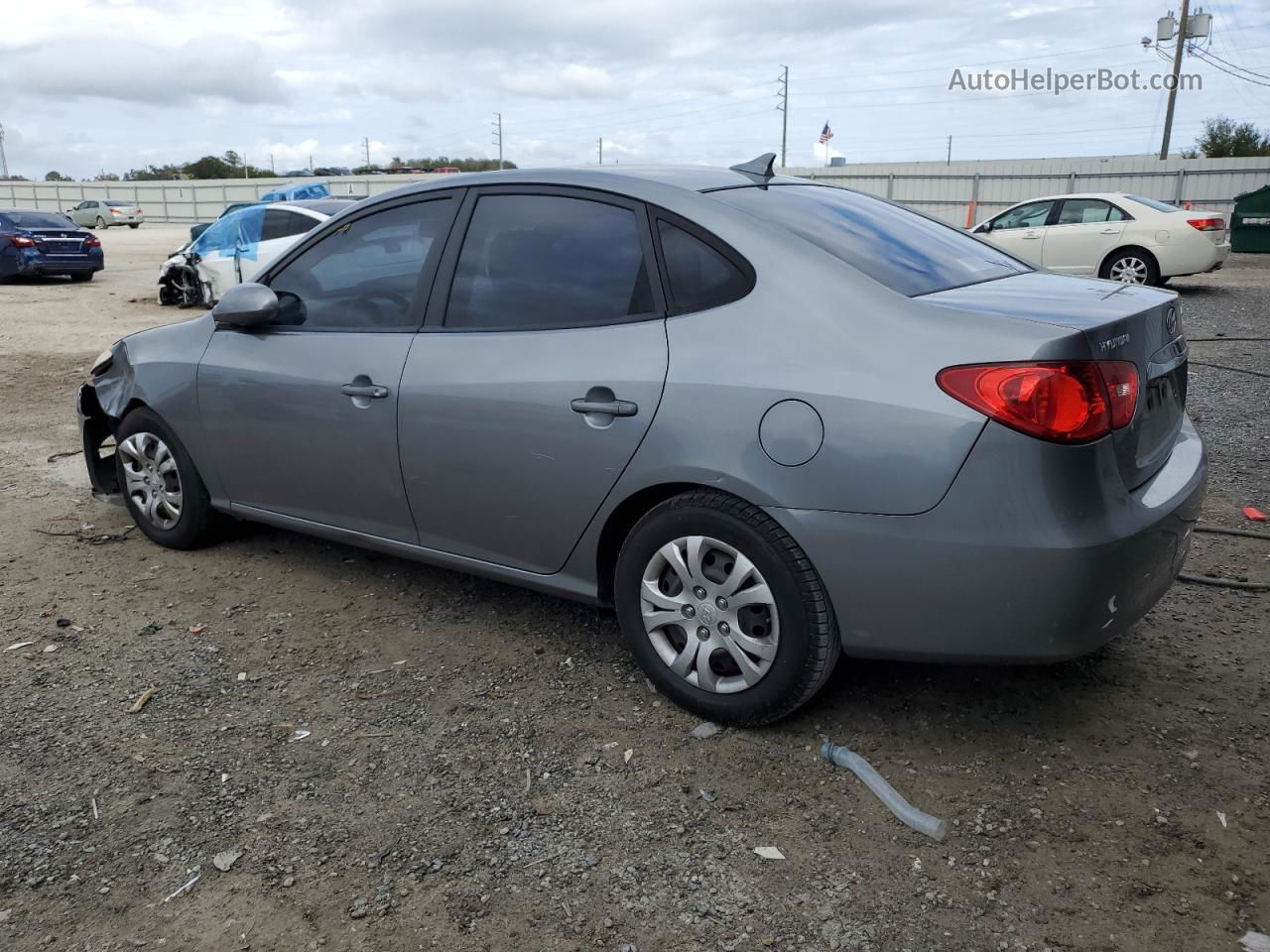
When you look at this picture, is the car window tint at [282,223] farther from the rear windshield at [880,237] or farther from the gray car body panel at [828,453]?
the rear windshield at [880,237]

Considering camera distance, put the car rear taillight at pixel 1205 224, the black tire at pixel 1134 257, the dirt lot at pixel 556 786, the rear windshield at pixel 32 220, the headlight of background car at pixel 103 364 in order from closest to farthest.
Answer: the dirt lot at pixel 556 786 → the headlight of background car at pixel 103 364 → the car rear taillight at pixel 1205 224 → the black tire at pixel 1134 257 → the rear windshield at pixel 32 220

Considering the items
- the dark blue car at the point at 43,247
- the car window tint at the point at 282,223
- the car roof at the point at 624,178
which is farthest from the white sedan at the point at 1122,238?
the dark blue car at the point at 43,247

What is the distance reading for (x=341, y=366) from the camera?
3908 millimetres

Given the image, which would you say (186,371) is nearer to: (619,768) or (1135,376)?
(619,768)

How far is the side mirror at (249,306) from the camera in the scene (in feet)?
13.6

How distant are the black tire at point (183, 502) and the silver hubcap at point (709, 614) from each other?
245 centimetres

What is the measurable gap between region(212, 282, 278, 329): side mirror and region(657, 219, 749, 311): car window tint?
1.77 meters

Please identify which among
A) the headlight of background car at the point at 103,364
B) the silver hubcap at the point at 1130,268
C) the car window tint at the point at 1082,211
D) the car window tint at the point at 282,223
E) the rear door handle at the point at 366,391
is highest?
the car window tint at the point at 1082,211

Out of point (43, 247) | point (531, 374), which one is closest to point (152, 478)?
point (531, 374)

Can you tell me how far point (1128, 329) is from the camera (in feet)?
9.34

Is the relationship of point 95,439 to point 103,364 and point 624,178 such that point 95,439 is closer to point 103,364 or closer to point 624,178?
point 103,364

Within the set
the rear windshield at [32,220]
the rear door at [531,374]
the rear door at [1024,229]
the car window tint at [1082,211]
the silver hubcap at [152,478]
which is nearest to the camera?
the rear door at [531,374]

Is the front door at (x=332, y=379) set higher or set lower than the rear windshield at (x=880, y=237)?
lower

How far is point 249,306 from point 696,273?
1968 millimetres
